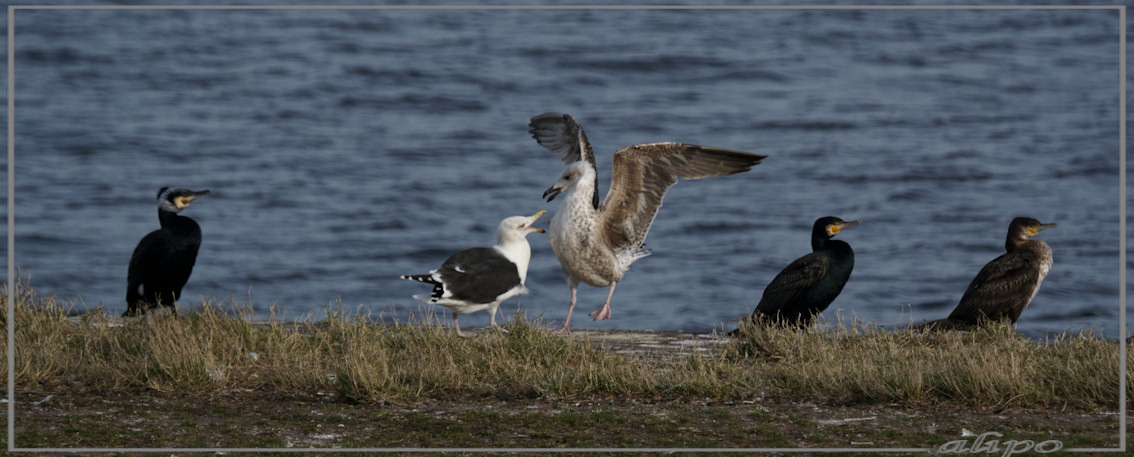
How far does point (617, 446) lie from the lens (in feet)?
17.2

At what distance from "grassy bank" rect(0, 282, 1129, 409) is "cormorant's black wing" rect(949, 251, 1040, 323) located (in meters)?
0.40

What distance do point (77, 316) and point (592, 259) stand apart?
3.53 metres

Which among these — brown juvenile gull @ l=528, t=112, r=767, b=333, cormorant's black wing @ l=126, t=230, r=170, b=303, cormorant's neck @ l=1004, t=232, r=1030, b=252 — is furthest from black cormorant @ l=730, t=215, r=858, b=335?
cormorant's black wing @ l=126, t=230, r=170, b=303

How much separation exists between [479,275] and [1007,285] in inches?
136

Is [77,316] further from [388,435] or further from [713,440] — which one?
[713,440]

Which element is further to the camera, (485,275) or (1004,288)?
(1004,288)

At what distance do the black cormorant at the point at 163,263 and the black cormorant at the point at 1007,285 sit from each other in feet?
16.7

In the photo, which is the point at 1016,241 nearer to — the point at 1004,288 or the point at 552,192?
the point at 1004,288

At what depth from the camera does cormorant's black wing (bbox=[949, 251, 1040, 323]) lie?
26.7 ft

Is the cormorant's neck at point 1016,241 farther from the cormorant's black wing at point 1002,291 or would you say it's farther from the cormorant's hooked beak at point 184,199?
the cormorant's hooked beak at point 184,199

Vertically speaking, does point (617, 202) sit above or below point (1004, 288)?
above

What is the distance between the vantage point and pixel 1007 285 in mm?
8195

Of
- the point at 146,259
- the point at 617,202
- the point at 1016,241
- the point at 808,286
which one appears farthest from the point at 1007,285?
the point at 146,259

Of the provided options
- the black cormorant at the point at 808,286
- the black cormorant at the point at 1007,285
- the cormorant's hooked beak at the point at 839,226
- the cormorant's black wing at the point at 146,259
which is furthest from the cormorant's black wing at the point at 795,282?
the cormorant's black wing at the point at 146,259
